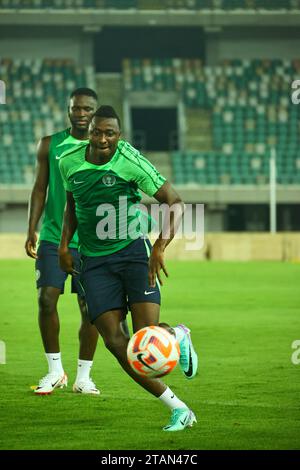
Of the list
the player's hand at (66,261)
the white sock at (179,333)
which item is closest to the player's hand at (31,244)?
the player's hand at (66,261)

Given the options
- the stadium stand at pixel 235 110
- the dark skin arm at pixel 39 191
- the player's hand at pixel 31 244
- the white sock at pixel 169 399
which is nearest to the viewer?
the white sock at pixel 169 399

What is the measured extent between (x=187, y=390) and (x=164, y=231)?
2.62 metres

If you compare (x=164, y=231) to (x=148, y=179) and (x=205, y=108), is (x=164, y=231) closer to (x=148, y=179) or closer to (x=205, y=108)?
(x=148, y=179)

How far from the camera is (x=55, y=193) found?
9.64m

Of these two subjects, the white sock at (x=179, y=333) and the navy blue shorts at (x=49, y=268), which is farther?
the navy blue shorts at (x=49, y=268)

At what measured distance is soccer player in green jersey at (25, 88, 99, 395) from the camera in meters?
9.52

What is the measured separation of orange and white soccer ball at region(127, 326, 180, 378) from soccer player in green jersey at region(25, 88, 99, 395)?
6.14 feet

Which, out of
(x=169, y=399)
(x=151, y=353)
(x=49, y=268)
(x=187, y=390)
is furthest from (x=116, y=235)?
(x=187, y=390)

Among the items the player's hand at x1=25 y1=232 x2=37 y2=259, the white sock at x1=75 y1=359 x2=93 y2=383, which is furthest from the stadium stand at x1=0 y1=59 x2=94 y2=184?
the white sock at x1=75 y1=359 x2=93 y2=383

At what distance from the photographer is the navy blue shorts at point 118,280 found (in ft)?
25.7

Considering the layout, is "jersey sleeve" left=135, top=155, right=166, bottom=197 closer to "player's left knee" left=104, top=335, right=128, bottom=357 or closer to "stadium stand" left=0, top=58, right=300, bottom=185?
"player's left knee" left=104, top=335, right=128, bottom=357

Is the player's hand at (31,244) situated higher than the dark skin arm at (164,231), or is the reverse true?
the dark skin arm at (164,231)

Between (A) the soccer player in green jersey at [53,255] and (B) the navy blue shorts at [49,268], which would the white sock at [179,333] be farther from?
(B) the navy blue shorts at [49,268]
